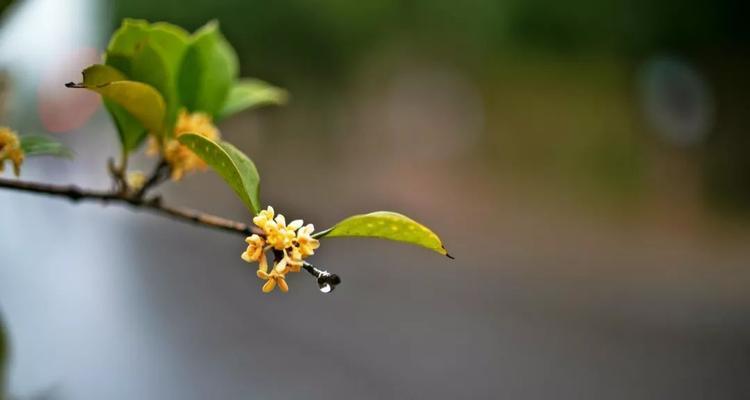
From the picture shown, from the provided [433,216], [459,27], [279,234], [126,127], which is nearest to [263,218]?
[279,234]

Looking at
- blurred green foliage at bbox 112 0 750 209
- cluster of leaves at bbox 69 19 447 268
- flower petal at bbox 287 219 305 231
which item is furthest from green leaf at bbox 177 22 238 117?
blurred green foliage at bbox 112 0 750 209

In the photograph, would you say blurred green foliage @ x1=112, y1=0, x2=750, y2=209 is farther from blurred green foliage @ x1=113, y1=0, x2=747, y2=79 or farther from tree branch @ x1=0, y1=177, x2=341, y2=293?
tree branch @ x1=0, y1=177, x2=341, y2=293

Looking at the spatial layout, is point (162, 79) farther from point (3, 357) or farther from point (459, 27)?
point (459, 27)

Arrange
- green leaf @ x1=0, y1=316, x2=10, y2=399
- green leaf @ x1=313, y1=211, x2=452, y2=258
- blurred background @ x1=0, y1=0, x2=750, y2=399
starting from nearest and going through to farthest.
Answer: green leaf @ x1=313, y1=211, x2=452, y2=258 < green leaf @ x1=0, y1=316, x2=10, y2=399 < blurred background @ x1=0, y1=0, x2=750, y2=399

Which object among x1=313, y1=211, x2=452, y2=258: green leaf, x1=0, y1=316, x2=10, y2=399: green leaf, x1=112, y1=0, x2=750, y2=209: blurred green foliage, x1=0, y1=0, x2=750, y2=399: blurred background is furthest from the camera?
x1=112, y1=0, x2=750, y2=209: blurred green foliage

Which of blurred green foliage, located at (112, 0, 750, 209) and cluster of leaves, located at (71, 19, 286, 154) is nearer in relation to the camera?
cluster of leaves, located at (71, 19, 286, 154)

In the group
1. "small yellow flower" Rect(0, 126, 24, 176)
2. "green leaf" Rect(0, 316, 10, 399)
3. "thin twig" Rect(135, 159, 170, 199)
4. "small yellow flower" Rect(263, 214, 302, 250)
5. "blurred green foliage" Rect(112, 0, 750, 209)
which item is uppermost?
"blurred green foliage" Rect(112, 0, 750, 209)

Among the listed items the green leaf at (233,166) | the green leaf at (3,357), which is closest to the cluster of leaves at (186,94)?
the green leaf at (233,166)
